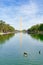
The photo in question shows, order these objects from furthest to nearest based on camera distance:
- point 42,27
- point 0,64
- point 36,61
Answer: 1. point 42,27
2. point 36,61
3. point 0,64

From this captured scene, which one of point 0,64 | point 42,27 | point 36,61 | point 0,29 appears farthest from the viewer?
point 42,27

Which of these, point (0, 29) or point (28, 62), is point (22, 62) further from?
point (0, 29)

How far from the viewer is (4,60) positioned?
815 inches

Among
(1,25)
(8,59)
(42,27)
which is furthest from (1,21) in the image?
(8,59)

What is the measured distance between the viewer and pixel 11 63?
19.3m

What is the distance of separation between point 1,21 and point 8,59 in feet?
349

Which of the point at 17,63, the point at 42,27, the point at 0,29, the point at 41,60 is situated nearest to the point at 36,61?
the point at 41,60

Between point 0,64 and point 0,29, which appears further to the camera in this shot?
point 0,29

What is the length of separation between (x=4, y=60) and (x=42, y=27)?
114 m

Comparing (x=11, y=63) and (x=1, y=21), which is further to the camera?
(x=1, y=21)

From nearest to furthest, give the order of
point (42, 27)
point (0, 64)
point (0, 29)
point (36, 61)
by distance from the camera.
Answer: point (0, 64), point (36, 61), point (0, 29), point (42, 27)

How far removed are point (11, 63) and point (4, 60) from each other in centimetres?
173

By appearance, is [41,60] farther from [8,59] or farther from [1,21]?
[1,21]

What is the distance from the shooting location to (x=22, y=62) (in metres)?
19.7
